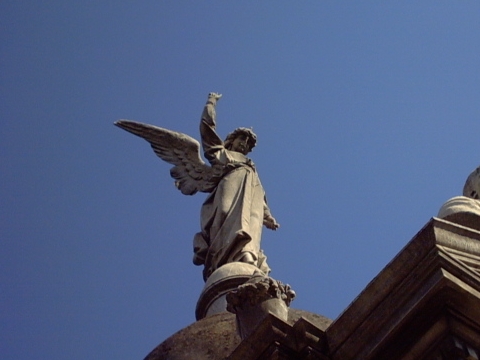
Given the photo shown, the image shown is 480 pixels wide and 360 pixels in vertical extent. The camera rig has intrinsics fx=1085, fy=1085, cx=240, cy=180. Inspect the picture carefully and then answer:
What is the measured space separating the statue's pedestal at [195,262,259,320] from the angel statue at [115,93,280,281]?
0.44 metres

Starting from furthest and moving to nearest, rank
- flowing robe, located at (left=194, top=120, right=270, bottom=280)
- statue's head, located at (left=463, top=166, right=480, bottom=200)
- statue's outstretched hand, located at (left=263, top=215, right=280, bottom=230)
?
1. statue's outstretched hand, located at (left=263, top=215, right=280, bottom=230)
2. flowing robe, located at (left=194, top=120, right=270, bottom=280)
3. statue's head, located at (left=463, top=166, right=480, bottom=200)

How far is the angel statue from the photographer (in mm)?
10992

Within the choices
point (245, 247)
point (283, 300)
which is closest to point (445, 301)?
point (283, 300)

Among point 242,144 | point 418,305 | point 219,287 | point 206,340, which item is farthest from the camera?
point 242,144

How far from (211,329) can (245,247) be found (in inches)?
124

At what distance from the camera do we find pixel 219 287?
991 cm

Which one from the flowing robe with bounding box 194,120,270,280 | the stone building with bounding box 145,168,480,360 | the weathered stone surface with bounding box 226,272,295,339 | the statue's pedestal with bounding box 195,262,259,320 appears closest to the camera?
the stone building with bounding box 145,168,480,360

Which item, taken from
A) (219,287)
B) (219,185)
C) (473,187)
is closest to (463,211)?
(473,187)

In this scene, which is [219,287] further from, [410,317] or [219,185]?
[410,317]

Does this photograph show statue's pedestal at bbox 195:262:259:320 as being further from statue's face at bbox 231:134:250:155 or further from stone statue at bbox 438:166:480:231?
statue's face at bbox 231:134:250:155

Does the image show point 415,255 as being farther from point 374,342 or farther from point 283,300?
point 283,300

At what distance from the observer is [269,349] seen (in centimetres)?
592

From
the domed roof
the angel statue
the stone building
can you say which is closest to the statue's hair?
the angel statue

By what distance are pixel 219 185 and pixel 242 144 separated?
3.41ft
